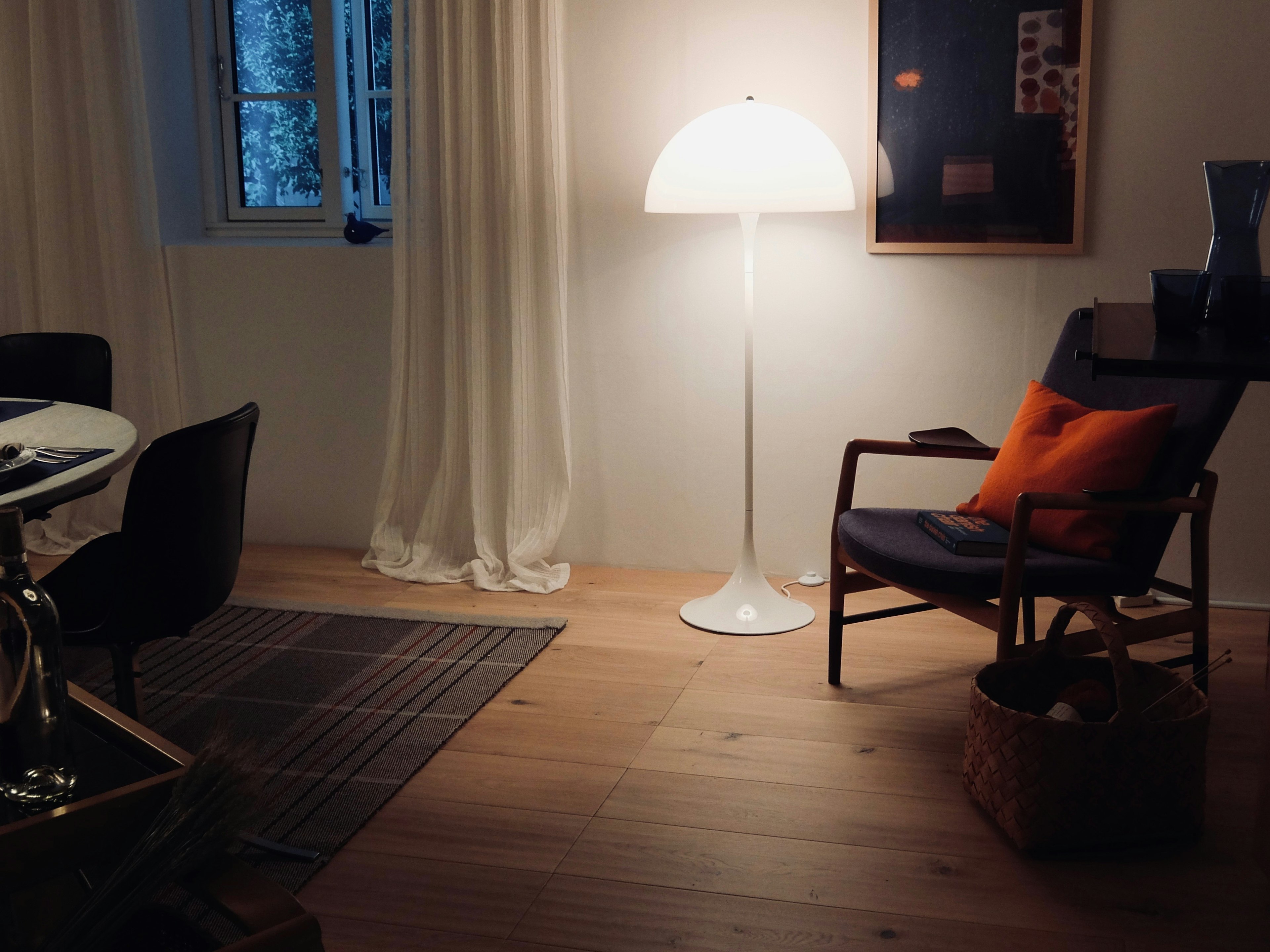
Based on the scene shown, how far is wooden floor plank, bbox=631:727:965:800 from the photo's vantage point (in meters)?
2.17

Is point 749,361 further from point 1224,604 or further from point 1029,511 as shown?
point 1224,604

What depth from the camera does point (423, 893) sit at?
1838 mm

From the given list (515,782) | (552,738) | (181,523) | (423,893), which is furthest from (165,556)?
(552,738)

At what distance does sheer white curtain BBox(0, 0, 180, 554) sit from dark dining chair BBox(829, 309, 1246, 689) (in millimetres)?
2538

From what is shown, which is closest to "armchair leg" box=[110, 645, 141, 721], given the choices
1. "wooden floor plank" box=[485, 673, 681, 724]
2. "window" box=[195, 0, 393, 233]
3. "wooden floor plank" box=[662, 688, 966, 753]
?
"wooden floor plank" box=[485, 673, 681, 724]

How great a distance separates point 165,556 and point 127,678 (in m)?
0.26

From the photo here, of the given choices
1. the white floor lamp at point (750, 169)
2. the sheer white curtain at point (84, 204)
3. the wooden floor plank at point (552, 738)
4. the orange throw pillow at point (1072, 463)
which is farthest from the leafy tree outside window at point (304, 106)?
the orange throw pillow at point (1072, 463)

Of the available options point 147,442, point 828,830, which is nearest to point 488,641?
point 828,830

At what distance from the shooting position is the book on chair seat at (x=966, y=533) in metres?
2.25

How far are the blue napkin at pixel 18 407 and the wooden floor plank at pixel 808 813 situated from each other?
4.69 ft

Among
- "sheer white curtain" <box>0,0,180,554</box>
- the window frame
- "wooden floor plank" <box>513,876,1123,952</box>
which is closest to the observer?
"wooden floor plank" <box>513,876,1123,952</box>

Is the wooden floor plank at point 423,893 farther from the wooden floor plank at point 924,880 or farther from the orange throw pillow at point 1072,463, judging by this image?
the orange throw pillow at point 1072,463

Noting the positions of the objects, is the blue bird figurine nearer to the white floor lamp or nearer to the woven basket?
the white floor lamp

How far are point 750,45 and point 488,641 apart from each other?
5.88 feet
